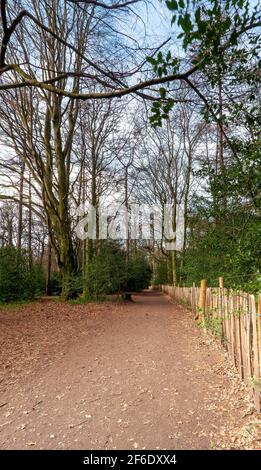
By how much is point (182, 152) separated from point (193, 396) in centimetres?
1719

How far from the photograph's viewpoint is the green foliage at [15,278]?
12945mm

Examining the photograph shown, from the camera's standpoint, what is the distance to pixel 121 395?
3.38 metres

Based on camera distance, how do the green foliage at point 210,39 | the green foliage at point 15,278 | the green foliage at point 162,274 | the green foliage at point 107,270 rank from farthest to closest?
the green foliage at point 162,274 < the green foliage at point 107,270 < the green foliage at point 15,278 < the green foliage at point 210,39

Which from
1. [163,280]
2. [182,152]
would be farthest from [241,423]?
[163,280]

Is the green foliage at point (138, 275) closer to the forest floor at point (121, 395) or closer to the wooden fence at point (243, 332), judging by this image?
the forest floor at point (121, 395)

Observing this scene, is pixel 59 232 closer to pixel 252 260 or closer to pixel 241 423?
pixel 252 260

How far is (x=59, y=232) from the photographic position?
1318 cm

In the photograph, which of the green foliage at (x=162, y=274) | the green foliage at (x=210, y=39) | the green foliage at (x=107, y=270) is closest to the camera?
the green foliage at (x=210, y=39)

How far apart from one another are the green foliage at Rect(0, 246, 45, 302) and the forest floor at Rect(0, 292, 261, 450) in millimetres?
7243

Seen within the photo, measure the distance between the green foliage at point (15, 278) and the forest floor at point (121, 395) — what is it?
7243 mm

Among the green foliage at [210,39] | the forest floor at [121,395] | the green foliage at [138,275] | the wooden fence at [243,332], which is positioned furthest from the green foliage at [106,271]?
the green foliage at [210,39]

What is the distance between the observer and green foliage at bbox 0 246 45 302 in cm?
1295

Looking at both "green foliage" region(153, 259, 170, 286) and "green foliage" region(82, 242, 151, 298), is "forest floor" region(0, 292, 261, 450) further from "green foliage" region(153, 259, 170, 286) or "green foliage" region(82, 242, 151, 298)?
"green foliage" region(153, 259, 170, 286)

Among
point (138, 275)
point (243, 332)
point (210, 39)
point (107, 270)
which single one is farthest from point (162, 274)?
point (210, 39)
